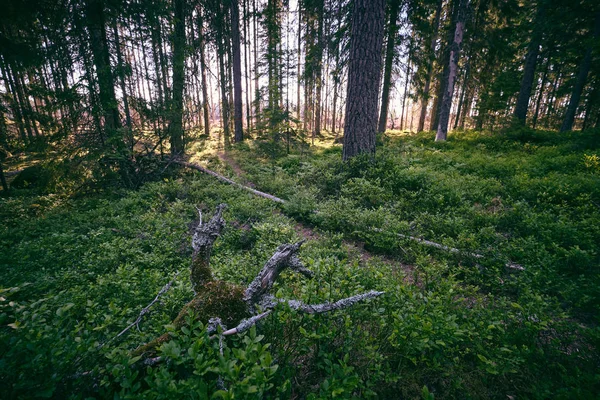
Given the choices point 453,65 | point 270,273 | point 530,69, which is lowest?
point 270,273

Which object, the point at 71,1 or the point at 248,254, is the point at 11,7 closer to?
the point at 71,1

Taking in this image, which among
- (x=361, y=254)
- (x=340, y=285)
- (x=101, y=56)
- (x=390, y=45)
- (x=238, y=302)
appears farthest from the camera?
(x=390, y=45)

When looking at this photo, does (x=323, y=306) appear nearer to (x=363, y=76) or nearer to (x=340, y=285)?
(x=340, y=285)

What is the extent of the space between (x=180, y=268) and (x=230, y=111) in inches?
877

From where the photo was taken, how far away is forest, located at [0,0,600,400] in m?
1.95

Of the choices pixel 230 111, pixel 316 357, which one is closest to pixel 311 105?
pixel 230 111

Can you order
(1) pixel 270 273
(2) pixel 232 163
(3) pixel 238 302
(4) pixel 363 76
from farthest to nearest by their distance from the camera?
(2) pixel 232 163, (4) pixel 363 76, (1) pixel 270 273, (3) pixel 238 302

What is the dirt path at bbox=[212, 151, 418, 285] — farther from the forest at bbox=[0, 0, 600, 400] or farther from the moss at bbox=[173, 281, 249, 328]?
the moss at bbox=[173, 281, 249, 328]

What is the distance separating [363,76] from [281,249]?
7.46 metres

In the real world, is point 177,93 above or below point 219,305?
above

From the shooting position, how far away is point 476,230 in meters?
5.30

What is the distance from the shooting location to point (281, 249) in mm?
3020

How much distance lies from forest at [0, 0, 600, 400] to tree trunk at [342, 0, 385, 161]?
65 millimetres

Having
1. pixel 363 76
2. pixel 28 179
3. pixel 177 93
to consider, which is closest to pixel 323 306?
pixel 363 76
